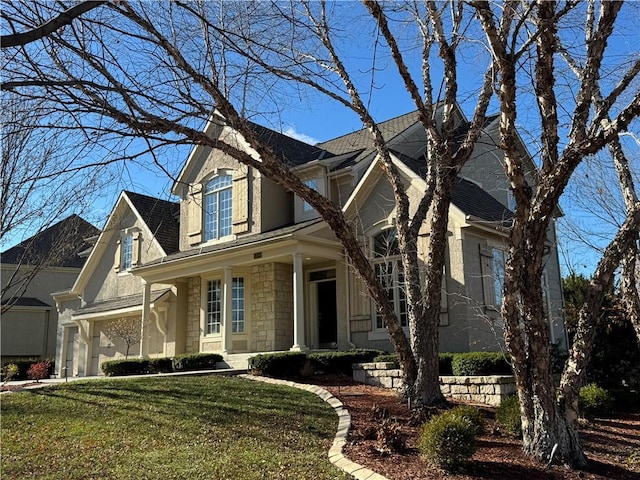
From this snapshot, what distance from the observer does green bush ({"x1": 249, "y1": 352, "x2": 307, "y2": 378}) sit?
43.1ft

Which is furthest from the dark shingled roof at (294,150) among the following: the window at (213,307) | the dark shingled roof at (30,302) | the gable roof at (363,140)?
the dark shingled roof at (30,302)

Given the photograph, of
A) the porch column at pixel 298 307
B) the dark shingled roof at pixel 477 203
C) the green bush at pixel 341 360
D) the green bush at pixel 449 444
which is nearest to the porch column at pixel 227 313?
the porch column at pixel 298 307

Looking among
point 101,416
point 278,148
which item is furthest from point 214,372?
point 278,148

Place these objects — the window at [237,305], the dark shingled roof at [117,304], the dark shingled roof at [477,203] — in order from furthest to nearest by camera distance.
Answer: the dark shingled roof at [117,304] < the window at [237,305] < the dark shingled roof at [477,203]

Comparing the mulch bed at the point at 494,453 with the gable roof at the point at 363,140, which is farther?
the gable roof at the point at 363,140

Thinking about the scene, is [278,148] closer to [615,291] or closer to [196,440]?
[615,291]

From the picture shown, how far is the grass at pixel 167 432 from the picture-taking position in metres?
6.42

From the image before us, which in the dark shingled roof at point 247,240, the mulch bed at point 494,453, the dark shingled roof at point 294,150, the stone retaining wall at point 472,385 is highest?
the dark shingled roof at point 294,150

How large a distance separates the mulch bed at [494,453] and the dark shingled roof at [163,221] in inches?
506

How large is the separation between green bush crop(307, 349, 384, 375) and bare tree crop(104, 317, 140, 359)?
8.59 meters

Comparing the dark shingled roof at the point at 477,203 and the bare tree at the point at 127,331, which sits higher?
the dark shingled roof at the point at 477,203

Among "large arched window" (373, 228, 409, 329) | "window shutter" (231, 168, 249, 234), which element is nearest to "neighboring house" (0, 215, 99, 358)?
"window shutter" (231, 168, 249, 234)

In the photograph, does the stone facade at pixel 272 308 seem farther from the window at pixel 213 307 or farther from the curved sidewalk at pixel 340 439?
the curved sidewalk at pixel 340 439

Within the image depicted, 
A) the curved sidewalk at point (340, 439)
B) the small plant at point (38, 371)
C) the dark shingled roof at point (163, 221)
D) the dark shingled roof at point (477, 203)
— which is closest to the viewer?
the curved sidewalk at point (340, 439)
